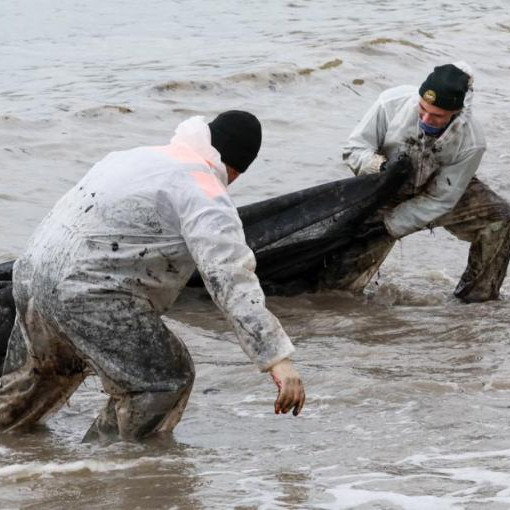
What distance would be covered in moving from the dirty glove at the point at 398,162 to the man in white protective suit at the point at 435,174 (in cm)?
2

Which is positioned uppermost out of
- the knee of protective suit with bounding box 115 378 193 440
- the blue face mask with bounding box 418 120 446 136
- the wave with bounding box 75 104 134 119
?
the blue face mask with bounding box 418 120 446 136

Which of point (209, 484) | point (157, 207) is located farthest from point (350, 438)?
point (157, 207)

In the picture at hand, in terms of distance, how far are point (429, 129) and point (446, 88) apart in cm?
41

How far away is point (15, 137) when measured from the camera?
44.4ft

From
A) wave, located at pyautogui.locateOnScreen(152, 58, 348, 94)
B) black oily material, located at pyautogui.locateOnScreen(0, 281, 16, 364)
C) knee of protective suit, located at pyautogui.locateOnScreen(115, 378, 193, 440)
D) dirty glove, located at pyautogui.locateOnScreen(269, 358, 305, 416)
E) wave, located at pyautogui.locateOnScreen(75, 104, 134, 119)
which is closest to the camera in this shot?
dirty glove, located at pyautogui.locateOnScreen(269, 358, 305, 416)

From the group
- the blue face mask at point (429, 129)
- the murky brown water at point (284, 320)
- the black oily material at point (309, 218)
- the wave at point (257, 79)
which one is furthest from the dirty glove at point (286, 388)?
the wave at point (257, 79)

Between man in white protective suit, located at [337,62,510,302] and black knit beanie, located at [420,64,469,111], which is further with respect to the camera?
man in white protective suit, located at [337,62,510,302]

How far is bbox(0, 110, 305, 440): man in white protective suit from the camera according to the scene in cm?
477

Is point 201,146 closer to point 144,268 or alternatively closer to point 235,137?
point 235,137

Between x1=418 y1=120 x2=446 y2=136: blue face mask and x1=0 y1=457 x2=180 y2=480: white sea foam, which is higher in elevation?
x1=418 y1=120 x2=446 y2=136: blue face mask

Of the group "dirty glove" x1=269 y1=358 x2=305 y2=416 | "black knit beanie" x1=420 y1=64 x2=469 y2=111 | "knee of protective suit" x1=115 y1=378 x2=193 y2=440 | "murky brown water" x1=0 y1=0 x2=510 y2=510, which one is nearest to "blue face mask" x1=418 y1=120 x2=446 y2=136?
"black knit beanie" x1=420 y1=64 x2=469 y2=111

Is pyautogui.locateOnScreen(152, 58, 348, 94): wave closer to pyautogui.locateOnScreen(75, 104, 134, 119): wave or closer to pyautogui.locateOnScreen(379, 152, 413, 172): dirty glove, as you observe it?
pyautogui.locateOnScreen(75, 104, 134, 119): wave

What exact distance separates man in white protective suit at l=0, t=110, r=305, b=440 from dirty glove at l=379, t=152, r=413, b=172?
10.4 feet

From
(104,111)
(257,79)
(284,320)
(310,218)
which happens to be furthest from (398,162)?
(257,79)
